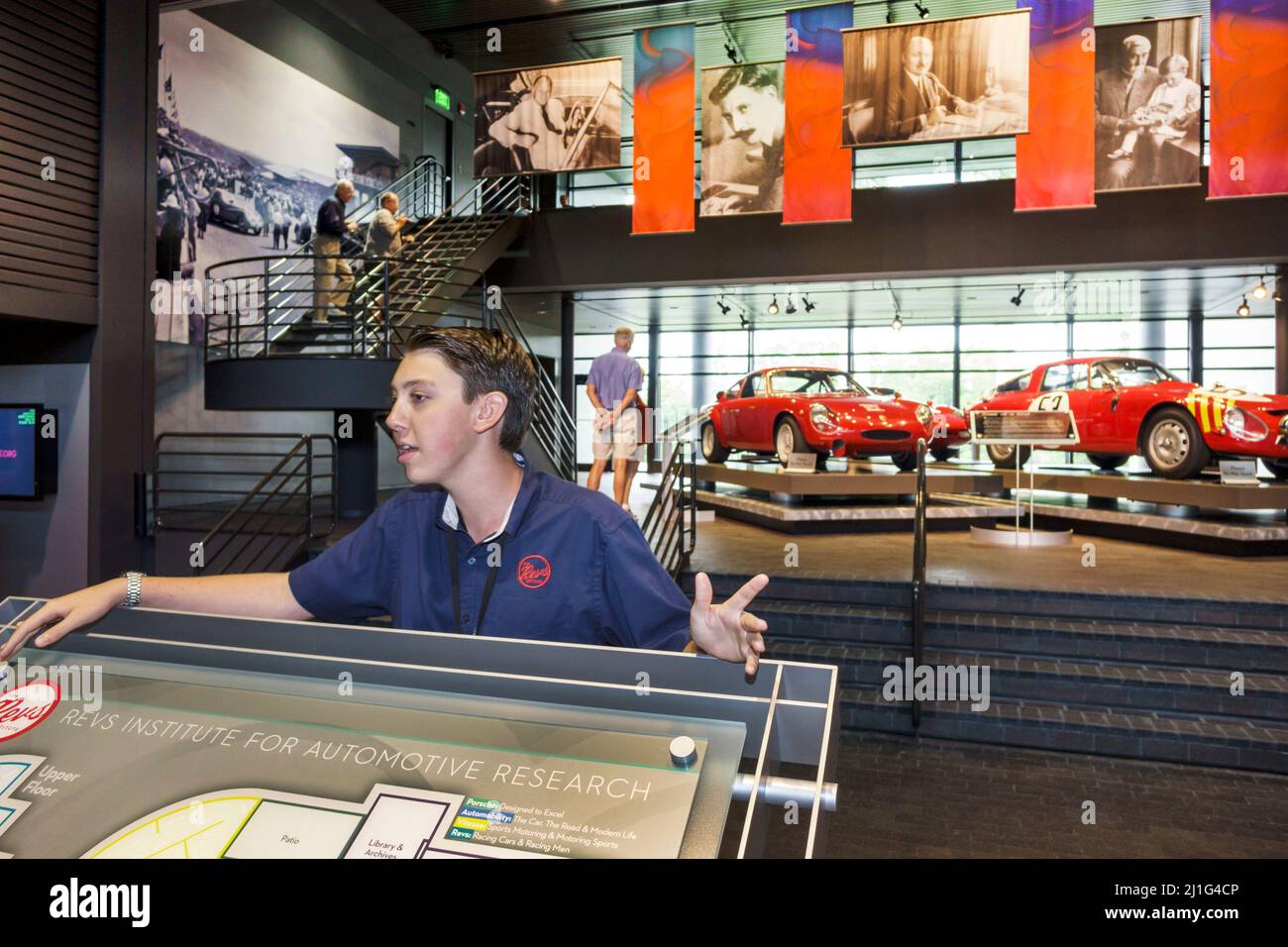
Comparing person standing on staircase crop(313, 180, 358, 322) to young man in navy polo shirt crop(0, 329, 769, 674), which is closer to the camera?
young man in navy polo shirt crop(0, 329, 769, 674)

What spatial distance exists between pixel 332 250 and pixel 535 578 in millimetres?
8552

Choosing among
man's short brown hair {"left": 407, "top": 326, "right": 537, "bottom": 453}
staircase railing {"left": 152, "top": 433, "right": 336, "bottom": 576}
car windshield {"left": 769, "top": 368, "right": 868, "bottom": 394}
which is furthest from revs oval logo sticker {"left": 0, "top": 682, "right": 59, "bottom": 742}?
car windshield {"left": 769, "top": 368, "right": 868, "bottom": 394}

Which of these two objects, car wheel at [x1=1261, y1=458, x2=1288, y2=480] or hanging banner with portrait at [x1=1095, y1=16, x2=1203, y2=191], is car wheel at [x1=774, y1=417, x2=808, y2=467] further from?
car wheel at [x1=1261, y1=458, x2=1288, y2=480]

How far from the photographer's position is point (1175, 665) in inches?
213

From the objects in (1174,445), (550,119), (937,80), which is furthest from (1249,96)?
(550,119)

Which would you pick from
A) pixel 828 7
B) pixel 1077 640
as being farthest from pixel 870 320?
pixel 1077 640

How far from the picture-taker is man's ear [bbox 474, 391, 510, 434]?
1.88 meters

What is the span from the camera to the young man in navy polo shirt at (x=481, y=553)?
183cm

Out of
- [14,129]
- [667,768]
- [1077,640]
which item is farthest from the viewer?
[1077,640]

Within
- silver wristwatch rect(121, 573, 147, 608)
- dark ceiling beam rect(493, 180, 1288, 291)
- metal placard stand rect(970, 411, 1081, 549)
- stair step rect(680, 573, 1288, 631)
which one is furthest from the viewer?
dark ceiling beam rect(493, 180, 1288, 291)

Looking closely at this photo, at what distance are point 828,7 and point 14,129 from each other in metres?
6.79

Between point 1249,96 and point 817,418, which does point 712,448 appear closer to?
point 817,418

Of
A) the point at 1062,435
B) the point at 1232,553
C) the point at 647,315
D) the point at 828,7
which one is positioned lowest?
the point at 1232,553
